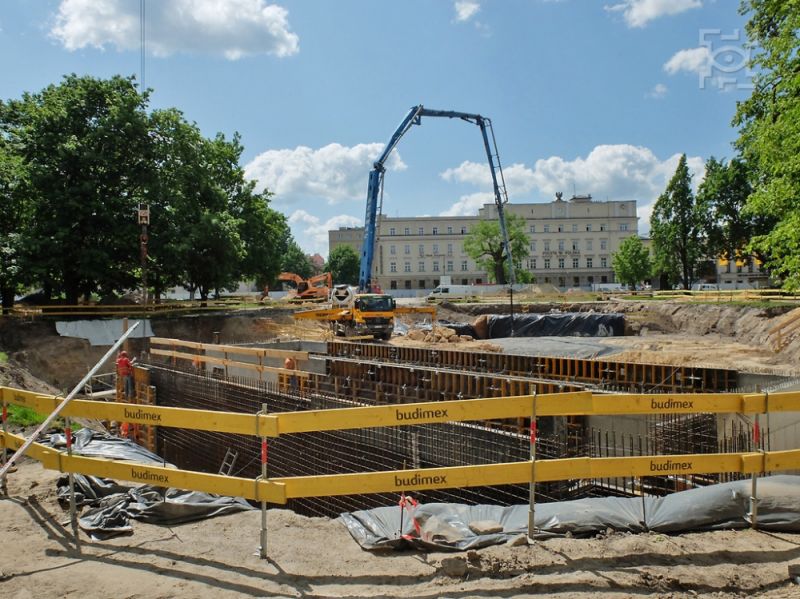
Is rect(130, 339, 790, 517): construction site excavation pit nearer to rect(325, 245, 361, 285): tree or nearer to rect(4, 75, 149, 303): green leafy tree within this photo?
rect(4, 75, 149, 303): green leafy tree

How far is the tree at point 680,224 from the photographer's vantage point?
154ft

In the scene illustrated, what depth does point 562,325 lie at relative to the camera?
33531mm

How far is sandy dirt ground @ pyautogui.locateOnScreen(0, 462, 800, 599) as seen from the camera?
3764 mm

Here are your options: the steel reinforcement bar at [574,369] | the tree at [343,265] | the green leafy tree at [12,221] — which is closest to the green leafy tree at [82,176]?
the green leafy tree at [12,221]

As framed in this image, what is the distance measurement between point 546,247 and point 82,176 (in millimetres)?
65068

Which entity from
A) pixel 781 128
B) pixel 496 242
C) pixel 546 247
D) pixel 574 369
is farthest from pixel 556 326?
pixel 546 247

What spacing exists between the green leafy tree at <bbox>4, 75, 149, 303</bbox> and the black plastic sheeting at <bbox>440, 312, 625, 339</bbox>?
19214 millimetres

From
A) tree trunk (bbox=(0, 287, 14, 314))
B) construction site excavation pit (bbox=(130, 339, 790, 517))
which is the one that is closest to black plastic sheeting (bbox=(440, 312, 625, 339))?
construction site excavation pit (bbox=(130, 339, 790, 517))

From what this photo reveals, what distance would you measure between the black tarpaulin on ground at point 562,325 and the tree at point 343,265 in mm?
49336

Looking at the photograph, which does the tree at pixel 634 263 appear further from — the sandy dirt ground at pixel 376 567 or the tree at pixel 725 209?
the sandy dirt ground at pixel 376 567

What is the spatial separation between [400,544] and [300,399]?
744cm

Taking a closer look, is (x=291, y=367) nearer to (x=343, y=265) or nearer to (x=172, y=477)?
(x=172, y=477)

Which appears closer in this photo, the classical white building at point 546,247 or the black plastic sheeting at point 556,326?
the black plastic sheeting at point 556,326

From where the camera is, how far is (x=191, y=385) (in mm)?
14219
